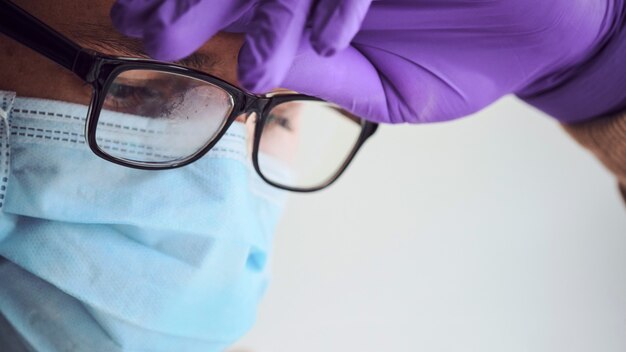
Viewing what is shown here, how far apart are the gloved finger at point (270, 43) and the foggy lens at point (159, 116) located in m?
0.18

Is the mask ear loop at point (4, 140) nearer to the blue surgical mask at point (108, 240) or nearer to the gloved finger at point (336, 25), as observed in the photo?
the blue surgical mask at point (108, 240)

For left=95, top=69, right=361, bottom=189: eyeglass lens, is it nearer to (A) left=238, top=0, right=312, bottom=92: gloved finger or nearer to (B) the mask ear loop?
(B) the mask ear loop

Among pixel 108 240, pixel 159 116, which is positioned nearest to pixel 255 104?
pixel 159 116

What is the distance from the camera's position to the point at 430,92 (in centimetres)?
64

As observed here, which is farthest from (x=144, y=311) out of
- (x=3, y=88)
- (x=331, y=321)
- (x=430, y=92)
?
(x=331, y=321)

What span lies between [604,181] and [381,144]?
1.34ft

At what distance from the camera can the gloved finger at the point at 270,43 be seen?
18.6 inches

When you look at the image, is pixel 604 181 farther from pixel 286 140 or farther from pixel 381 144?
pixel 286 140

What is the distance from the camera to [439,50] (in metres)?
0.62

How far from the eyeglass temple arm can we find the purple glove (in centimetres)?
9

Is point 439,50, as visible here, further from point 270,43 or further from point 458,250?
point 458,250

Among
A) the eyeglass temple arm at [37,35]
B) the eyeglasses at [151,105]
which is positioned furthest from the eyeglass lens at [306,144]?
the eyeglass temple arm at [37,35]

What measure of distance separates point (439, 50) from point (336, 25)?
183 mm

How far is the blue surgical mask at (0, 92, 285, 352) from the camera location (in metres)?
0.63
